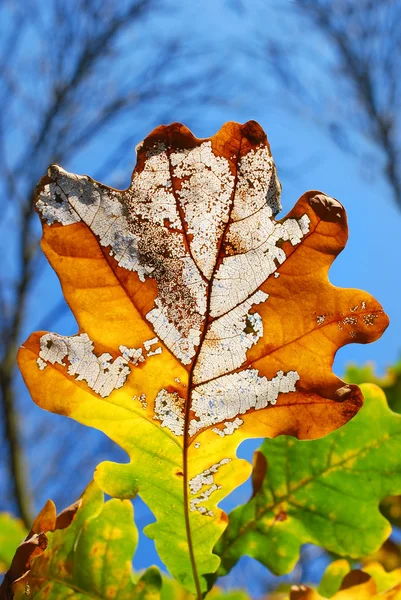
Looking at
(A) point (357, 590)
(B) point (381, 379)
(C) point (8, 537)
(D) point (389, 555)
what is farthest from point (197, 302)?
(B) point (381, 379)

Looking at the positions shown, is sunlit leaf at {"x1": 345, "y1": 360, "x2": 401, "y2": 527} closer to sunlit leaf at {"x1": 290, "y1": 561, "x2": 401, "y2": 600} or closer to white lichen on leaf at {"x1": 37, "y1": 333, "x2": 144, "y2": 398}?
sunlit leaf at {"x1": 290, "y1": 561, "x2": 401, "y2": 600}

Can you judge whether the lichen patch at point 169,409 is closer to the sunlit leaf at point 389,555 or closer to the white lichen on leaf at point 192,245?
the white lichen on leaf at point 192,245

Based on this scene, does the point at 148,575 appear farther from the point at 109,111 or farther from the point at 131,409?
the point at 109,111

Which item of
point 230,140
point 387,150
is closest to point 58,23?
point 387,150

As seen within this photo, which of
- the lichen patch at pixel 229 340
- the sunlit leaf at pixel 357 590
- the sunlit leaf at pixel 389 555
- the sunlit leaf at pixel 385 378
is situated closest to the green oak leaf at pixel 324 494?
the sunlit leaf at pixel 357 590

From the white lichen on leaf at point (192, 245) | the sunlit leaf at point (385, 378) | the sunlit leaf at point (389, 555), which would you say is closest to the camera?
the white lichen on leaf at point (192, 245)
